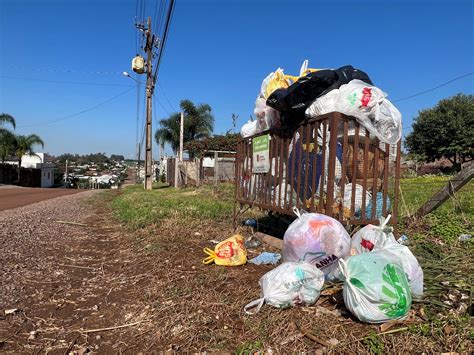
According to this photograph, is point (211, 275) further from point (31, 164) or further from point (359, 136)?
point (31, 164)

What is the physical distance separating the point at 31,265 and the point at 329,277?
3.37 metres

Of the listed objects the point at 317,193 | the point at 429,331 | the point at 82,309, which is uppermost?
the point at 317,193

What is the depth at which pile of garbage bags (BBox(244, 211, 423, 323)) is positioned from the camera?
88.4 inches

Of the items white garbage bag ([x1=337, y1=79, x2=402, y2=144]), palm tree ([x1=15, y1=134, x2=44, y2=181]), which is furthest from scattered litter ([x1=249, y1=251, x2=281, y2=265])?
palm tree ([x1=15, y1=134, x2=44, y2=181])

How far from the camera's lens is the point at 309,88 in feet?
12.4

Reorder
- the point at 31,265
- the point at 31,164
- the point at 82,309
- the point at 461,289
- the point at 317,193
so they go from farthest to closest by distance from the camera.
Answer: the point at 31,164 < the point at 31,265 < the point at 317,193 < the point at 82,309 < the point at 461,289

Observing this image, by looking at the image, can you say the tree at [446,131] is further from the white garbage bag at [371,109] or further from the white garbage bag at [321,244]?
the white garbage bag at [321,244]

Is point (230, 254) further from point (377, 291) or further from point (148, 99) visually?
point (148, 99)

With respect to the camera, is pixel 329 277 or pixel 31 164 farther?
pixel 31 164

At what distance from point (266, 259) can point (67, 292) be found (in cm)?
204

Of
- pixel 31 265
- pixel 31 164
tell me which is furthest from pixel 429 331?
pixel 31 164

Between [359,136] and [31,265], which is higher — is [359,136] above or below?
above

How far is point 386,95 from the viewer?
357cm

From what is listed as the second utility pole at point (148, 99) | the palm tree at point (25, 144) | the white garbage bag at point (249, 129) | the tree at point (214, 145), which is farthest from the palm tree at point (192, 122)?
the white garbage bag at point (249, 129)
